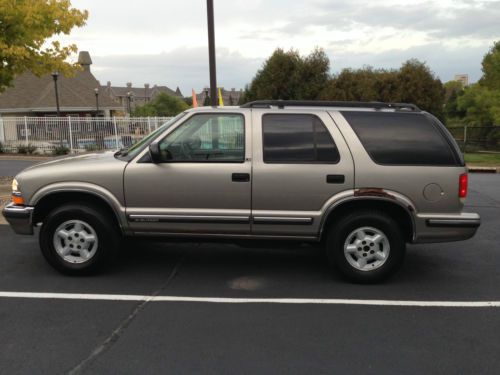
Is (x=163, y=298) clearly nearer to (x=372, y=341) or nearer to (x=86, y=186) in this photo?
(x=86, y=186)

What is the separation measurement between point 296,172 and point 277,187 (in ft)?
0.79

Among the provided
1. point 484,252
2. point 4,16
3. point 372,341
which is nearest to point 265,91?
point 4,16

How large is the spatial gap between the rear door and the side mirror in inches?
37.8

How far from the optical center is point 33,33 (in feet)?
32.2

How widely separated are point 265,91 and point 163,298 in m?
29.8

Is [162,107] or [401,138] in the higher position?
[162,107]

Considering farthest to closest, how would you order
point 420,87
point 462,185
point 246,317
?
point 420,87 → point 462,185 → point 246,317

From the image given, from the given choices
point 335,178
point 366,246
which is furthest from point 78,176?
point 366,246

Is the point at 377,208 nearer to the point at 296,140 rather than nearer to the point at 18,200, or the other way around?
the point at 296,140

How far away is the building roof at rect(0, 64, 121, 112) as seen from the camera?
120 feet

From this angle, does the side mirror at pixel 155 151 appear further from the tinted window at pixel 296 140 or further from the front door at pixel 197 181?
the tinted window at pixel 296 140

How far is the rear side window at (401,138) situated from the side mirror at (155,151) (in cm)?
193

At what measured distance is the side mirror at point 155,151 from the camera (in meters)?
4.82

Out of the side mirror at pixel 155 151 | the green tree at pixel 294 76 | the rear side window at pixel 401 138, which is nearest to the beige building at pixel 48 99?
the green tree at pixel 294 76
